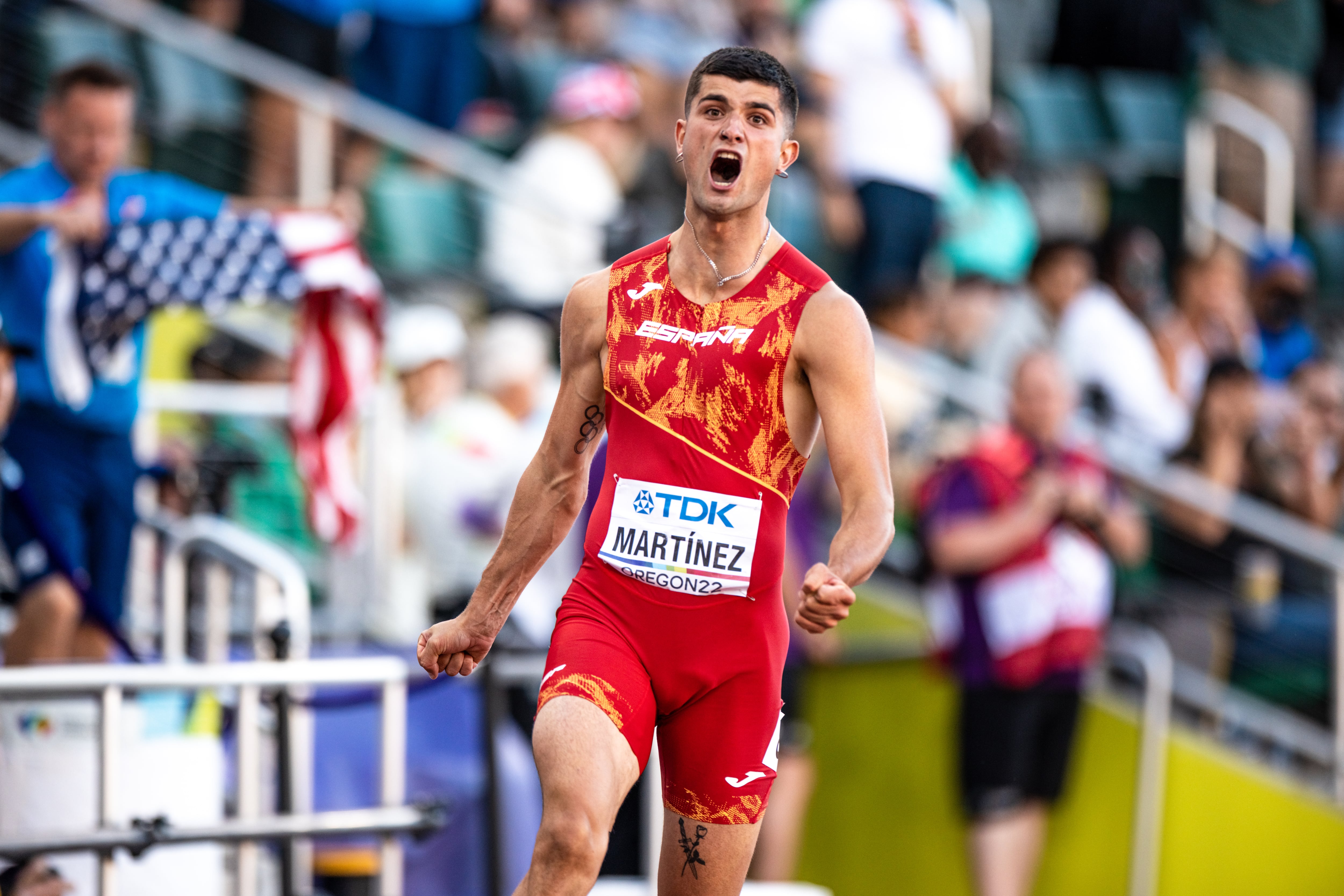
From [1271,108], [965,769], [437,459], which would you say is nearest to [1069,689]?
[965,769]

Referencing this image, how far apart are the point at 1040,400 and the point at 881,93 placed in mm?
2916

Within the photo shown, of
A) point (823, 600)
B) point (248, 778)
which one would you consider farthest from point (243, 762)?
point (823, 600)

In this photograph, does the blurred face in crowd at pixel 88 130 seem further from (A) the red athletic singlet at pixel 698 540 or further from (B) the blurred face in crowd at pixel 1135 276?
(B) the blurred face in crowd at pixel 1135 276

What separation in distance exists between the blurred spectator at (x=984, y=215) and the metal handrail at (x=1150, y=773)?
286 cm

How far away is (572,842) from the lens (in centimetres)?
374

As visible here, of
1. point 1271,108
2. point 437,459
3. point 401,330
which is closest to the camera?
point 437,459

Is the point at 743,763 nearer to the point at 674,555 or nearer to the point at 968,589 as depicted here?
the point at 674,555

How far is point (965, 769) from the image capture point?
777cm

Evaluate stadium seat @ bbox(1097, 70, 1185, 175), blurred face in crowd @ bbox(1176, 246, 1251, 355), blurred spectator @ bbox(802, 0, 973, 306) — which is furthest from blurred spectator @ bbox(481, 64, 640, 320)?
stadium seat @ bbox(1097, 70, 1185, 175)

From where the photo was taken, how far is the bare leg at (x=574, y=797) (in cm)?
375

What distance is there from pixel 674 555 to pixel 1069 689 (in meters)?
4.22

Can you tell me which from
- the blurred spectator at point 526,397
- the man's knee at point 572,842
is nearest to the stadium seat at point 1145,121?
the blurred spectator at point 526,397

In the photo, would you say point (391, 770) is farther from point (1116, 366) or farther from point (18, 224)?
point (1116, 366)

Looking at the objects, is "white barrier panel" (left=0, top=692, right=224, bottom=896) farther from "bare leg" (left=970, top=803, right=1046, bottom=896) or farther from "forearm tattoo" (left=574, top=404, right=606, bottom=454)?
"bare leg" (left=970, top=803, right=1046, bottom=896)
